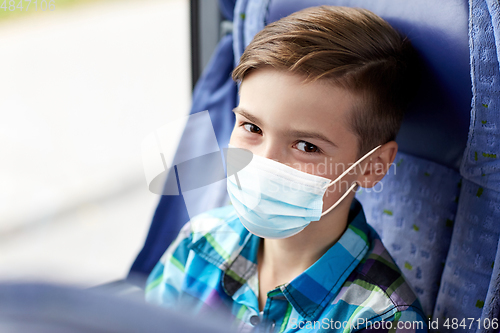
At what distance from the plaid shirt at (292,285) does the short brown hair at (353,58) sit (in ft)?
0.76

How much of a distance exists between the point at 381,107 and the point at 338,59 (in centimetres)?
15

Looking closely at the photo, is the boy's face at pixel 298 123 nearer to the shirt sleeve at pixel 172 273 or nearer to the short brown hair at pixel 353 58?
the short brown hair at pixel 353 58

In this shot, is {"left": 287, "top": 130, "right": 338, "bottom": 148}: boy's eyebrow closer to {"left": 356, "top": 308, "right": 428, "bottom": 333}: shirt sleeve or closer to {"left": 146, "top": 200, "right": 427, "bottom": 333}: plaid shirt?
{"left": 146, "top": 200, "right": 427, "bottom": 333}: plaid shirt

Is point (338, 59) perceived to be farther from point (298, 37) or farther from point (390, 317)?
point (390, 317)

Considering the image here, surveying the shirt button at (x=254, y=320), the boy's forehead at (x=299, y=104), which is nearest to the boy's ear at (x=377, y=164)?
the boy's forehead at (x=299, y=104)

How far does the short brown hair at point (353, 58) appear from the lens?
0.74 meters

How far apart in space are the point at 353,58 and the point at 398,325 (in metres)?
0.50

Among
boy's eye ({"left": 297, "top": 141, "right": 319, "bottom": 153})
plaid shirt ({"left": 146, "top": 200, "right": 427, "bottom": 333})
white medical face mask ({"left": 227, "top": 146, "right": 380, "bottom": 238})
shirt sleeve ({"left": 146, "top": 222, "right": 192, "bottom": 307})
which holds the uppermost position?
boy's eye ({"left": 297, "top": 141, "right": 319, "bottom": 153})

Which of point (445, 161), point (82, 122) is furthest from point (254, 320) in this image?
point (82, 122)

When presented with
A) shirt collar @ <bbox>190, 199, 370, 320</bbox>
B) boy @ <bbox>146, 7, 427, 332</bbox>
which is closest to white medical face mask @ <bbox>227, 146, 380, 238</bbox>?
boy @ <bbox>146, 7, 427, 332</bbox>

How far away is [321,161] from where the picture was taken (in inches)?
30.9

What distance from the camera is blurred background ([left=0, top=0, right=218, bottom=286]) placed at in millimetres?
497

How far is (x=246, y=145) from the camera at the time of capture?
2.64 ft

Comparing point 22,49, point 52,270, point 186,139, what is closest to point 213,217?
point 186,139
